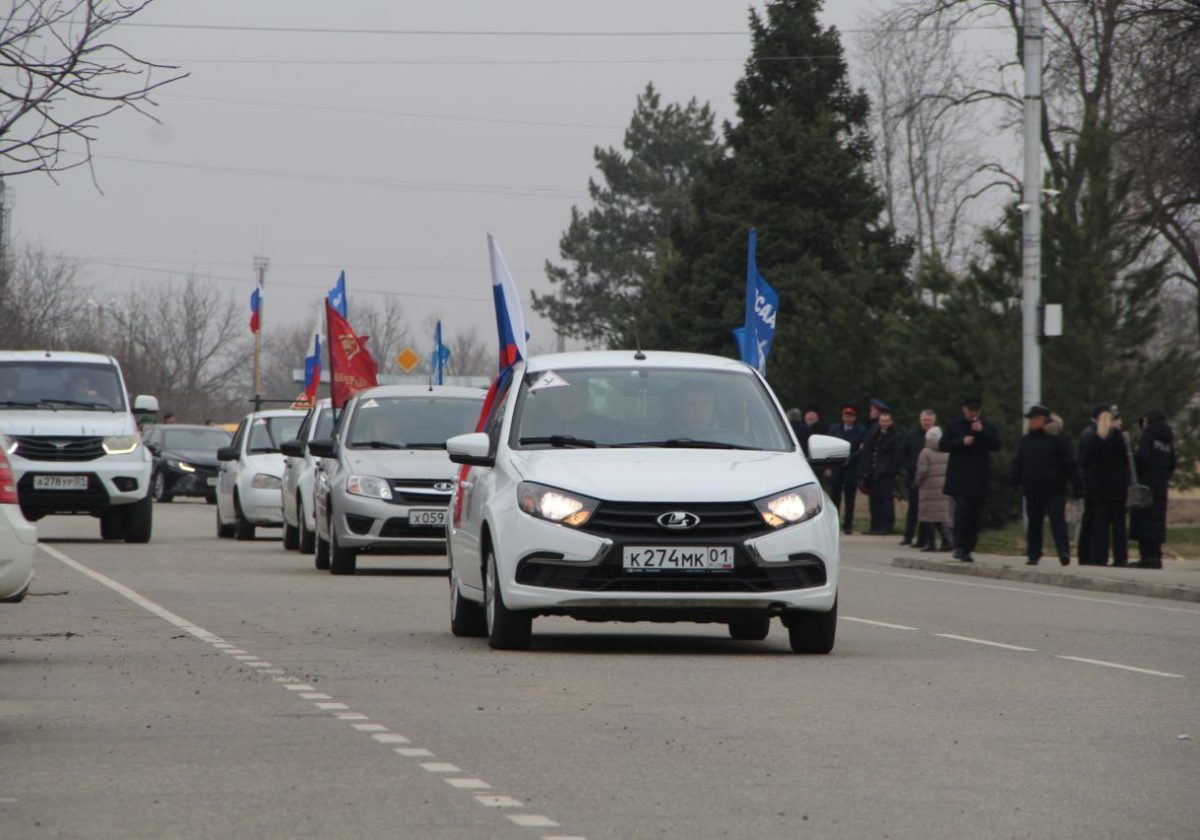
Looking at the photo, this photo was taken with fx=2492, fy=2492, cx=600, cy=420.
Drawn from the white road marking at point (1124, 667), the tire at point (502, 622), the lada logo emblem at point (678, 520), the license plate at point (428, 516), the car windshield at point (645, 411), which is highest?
the car windshield at point (645, 411)

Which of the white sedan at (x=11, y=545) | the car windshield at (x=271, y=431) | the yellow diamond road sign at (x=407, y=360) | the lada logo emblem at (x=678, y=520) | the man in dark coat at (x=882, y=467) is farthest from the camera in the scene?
the yellow diamond road sign at (x=407, y=360)

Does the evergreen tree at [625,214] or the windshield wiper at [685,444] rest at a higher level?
the evergreen tree at [625,214]

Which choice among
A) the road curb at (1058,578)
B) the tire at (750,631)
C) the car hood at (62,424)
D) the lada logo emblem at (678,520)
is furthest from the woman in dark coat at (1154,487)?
the lada logo emblem at (678,520)

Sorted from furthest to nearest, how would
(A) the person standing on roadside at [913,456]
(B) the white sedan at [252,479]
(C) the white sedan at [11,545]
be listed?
(A) the person standing on roadside at [913,456] < (B) the white sedan at [252,479] < (C) the white sedan at [11,545]

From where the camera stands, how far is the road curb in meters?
21.8

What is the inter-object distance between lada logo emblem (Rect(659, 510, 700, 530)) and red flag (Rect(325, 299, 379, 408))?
18954mm

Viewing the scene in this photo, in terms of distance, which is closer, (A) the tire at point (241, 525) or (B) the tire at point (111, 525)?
(B) the tire at point (111, 525)

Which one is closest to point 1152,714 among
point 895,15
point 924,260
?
point 924,260

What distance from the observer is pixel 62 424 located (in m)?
28.7

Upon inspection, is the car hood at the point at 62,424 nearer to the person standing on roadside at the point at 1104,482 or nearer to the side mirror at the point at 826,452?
the person standing on roadside at the point at 1104,482

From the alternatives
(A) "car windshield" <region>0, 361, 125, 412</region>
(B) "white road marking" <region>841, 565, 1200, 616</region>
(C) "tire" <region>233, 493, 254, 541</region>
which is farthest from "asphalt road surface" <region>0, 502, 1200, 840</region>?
(C) "tire" <region>233, 493, 254, 541</region>

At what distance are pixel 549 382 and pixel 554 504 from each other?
1.49 meters

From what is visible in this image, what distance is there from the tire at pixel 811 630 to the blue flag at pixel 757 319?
2292 centimetres

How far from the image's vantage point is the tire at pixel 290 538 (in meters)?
28.8
